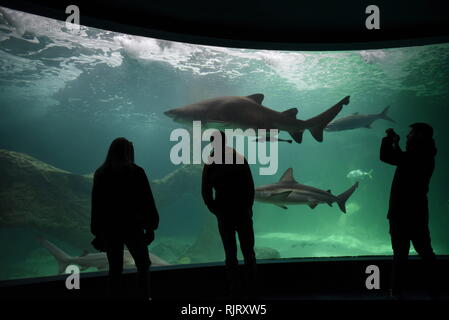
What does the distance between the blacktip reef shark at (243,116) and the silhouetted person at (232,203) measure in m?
1.44

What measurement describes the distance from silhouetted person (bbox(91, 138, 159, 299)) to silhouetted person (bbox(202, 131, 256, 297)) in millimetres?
703

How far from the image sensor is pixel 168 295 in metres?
4.41

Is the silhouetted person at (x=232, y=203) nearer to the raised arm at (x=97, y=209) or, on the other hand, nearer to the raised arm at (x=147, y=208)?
the raised arm at (x=147, y=208)

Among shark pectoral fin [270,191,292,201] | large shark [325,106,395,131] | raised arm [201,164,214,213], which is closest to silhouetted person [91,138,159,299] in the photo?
raised arm [201,164,214,213]

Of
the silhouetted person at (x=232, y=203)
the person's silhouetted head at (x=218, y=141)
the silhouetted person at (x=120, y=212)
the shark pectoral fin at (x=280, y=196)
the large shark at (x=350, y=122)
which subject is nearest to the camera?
the silhouetted person at (x=120, y=212)

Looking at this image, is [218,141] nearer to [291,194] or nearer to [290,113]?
[290,113]

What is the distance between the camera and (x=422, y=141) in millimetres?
3424

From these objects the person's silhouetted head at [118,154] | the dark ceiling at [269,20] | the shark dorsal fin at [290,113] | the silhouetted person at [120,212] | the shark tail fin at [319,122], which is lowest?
the silhouetted person at [120,212]

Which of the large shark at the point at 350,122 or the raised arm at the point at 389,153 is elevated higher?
the large shark at the point at 350,122

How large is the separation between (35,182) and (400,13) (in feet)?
47.3

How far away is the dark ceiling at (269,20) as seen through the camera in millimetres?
5055

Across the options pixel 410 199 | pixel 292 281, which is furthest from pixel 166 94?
pixel 410 199

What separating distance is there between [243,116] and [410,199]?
8.47 feet

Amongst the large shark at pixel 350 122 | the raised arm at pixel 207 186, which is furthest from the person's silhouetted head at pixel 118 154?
the large shark at pixel 350 122
